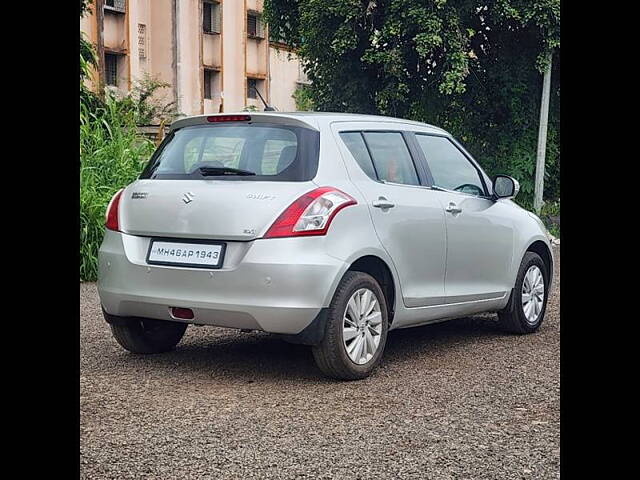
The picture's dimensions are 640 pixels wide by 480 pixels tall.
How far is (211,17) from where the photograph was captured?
1571 inches

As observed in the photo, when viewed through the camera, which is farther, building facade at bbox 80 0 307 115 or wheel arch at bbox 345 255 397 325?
building facade at bbox 80 0 307 115

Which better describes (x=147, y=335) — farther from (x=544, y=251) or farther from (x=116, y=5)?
(x=116, y=5)

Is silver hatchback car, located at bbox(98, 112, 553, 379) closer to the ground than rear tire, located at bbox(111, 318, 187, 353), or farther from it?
farther from it

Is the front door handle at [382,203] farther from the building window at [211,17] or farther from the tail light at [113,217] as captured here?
the building window at [211,17]

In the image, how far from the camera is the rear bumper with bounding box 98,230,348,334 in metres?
6.12

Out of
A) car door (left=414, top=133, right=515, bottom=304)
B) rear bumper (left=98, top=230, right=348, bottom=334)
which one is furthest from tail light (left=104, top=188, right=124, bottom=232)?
car door (left=414, top=133, right=515, bottom=304)

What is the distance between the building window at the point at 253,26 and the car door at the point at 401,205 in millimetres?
35350

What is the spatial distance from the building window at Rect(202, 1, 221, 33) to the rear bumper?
3425 cm

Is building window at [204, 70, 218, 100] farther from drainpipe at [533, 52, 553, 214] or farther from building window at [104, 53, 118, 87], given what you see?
drainpipe at [533, 52, 553, 214]

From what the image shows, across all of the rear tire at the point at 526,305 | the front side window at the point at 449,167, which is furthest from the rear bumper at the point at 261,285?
the rear tire at the point at 526,305

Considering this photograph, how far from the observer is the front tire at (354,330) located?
632cm

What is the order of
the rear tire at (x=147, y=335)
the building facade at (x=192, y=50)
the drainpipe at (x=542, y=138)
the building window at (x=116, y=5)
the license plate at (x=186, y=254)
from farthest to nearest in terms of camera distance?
the building facade at (x=192, y=50), the building window at (x=116, y=5), the drainpipe at (x=542, y=138), the rear tire at (x=147, y=335), the license plate at (x=186, y=254)

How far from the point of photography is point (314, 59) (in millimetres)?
24438
